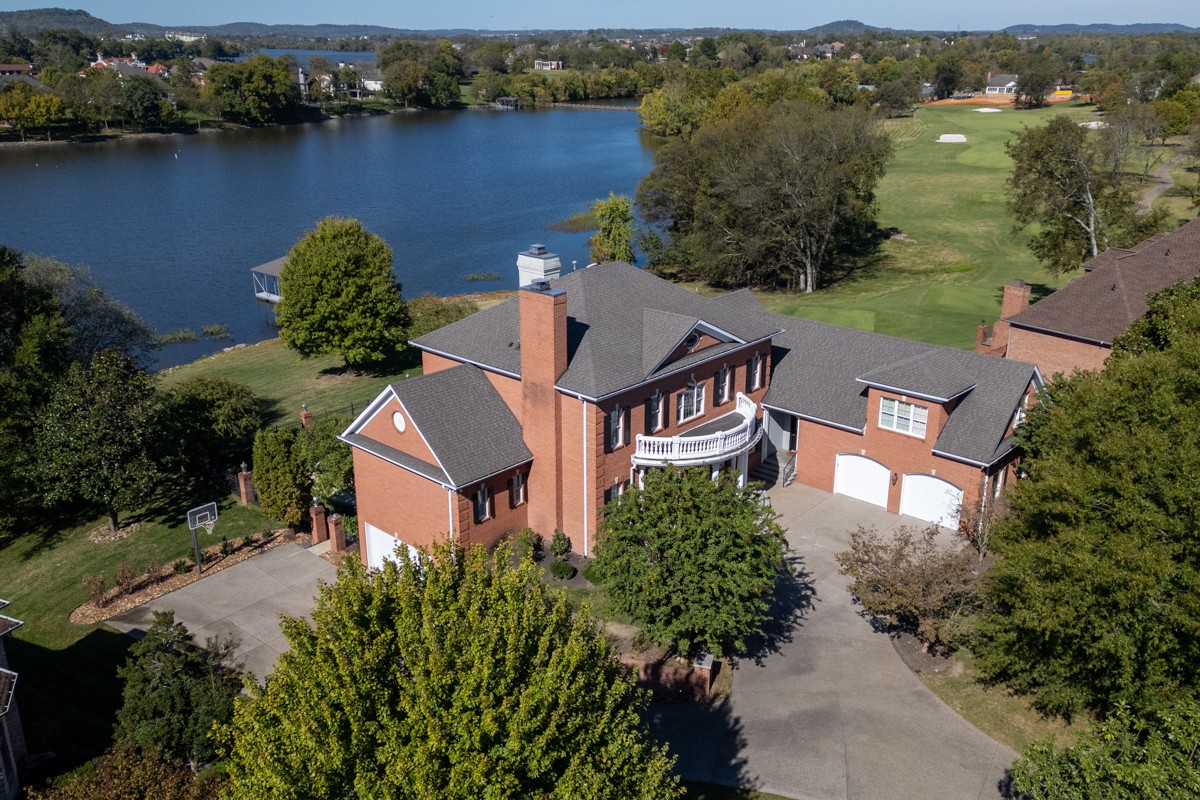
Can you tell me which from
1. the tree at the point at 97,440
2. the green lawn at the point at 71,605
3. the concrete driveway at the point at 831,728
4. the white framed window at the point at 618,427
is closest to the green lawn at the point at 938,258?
the white framed window at the point at 618,427

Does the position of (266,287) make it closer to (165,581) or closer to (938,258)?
(165,581)

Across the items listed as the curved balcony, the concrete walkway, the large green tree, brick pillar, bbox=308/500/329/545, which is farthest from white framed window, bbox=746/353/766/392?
the large green tree

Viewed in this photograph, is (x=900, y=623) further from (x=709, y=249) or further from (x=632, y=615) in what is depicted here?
(x=709, y=249)

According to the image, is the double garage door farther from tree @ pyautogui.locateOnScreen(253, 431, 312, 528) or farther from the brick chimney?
tree @ pyautogui.locateOnScreen(253, 431, 312, 528)

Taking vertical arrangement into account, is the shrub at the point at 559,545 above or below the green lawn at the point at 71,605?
above

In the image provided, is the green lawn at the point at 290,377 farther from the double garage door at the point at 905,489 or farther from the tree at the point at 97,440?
the double garage door at the point at 905,489
